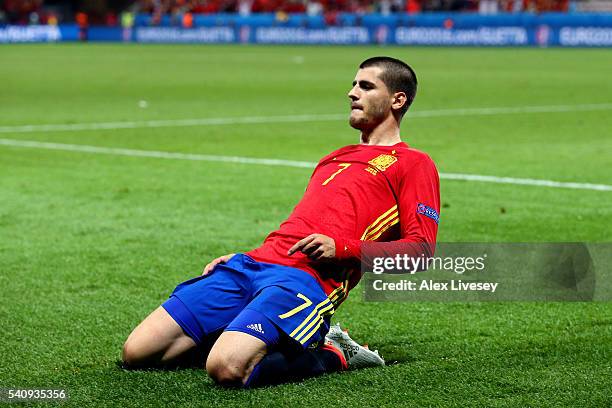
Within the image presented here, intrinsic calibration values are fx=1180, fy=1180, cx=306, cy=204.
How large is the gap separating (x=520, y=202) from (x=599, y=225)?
47.3 inches

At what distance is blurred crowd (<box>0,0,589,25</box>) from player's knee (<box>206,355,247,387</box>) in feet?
152

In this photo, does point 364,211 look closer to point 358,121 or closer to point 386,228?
point 386,228

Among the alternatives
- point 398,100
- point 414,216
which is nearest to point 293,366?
point 414,216

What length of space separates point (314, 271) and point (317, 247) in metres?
0.26

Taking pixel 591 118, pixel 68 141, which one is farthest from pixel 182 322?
pixel 591 118

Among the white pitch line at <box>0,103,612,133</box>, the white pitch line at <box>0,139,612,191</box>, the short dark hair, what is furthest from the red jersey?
the white pitch line at <box>0,103,612,133</box>

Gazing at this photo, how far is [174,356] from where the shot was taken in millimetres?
5168

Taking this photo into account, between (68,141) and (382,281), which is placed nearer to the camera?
(382,281)

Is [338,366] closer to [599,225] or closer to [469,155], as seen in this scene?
[599,225]

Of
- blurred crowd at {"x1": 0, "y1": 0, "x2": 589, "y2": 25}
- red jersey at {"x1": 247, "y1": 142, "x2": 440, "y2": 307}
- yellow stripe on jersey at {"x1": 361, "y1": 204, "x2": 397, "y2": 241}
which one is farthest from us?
blurred crowd at {"x1": 0, "y1": 0, "x2": 589, "y2": 25}

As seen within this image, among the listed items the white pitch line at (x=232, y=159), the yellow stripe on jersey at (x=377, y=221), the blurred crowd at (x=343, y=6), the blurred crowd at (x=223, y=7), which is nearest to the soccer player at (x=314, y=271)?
the yellow stripe on jersey at (x=377, y=221)

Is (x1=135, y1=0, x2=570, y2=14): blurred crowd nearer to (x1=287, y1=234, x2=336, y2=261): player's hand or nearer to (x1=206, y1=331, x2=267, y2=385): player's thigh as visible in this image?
(x1=287, y1=234, x2=336, y2=261): player's hand

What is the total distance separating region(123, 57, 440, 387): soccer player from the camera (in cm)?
490

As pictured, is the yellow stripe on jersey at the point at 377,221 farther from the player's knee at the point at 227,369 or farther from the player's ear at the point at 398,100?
the player's knee at the point at 227,369
